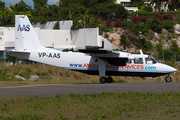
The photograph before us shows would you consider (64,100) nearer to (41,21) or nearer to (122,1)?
(41,21)

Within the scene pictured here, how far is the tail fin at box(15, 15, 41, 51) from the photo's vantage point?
24.4 m

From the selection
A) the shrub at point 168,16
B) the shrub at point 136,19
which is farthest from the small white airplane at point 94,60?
the shrub at point 168,16

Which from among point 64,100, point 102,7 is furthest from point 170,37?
point 64,100

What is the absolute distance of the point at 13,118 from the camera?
332 inches

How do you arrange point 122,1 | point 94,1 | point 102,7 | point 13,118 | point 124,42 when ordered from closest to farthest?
1. point 13,118
2. point 124,42
3. point 102,7
4. point 94,1
5. point 122,1

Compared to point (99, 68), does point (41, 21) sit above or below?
above

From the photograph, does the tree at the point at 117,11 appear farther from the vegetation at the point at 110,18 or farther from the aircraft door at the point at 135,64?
the aircraft door at the point at 135,64

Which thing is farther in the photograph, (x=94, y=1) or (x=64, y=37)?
(x=94, y=1)

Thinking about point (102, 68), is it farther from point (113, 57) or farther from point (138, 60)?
point (138, 60)

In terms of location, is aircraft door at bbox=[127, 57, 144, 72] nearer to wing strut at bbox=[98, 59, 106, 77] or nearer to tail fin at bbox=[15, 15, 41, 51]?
wing strut at bbox=[98, 59, 106, 77]

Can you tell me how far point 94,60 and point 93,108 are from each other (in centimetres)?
1368

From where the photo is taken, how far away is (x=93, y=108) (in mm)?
9922

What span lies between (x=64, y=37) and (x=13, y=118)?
1802 inches

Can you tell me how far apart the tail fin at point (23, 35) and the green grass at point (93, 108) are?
13.1 meters
